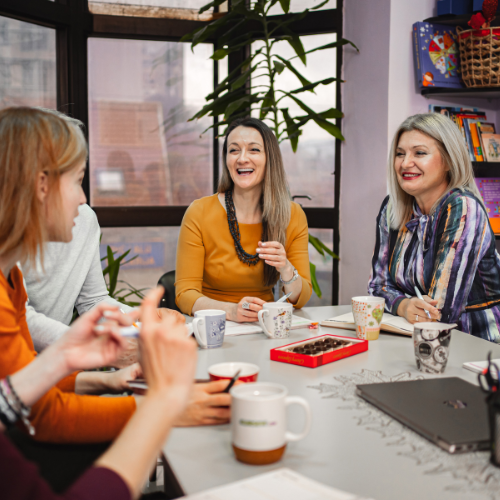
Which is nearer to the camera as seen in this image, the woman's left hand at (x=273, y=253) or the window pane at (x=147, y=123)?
the woman's left hand at (x=273, y=253)

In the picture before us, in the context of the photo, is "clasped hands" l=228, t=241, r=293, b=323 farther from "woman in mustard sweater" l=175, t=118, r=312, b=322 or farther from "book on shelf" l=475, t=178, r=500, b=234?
"book on shelf" l=475, t=178, r=500, b=234

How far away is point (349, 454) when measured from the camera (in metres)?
0.83

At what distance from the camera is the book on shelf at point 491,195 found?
10.3 ft

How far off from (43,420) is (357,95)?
2743mm

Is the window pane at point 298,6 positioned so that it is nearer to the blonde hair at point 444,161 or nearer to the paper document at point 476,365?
the blonde hair at point 444,161

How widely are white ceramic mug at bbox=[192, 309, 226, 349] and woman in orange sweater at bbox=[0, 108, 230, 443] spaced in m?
0.36

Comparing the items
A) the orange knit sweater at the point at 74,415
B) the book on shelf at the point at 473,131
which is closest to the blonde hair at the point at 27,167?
the orange knit sweater at the point at 74,415

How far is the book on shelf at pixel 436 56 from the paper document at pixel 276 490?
8.89ft

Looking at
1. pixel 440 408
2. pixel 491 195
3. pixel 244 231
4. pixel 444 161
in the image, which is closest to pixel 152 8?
pixel 244 231

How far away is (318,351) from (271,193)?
3.70 feet

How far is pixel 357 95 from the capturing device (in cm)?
324

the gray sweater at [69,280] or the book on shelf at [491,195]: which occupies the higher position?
the book on shelf at [491,195]

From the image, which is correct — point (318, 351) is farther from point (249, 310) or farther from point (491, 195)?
point (491, 195)

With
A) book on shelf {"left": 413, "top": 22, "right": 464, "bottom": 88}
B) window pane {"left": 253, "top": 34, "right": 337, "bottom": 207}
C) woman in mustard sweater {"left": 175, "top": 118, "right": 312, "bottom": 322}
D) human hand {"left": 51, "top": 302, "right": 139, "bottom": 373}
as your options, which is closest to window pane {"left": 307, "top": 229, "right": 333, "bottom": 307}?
window pane {"left": 253, "top": 34, "right": 337, "bottom": 207}
